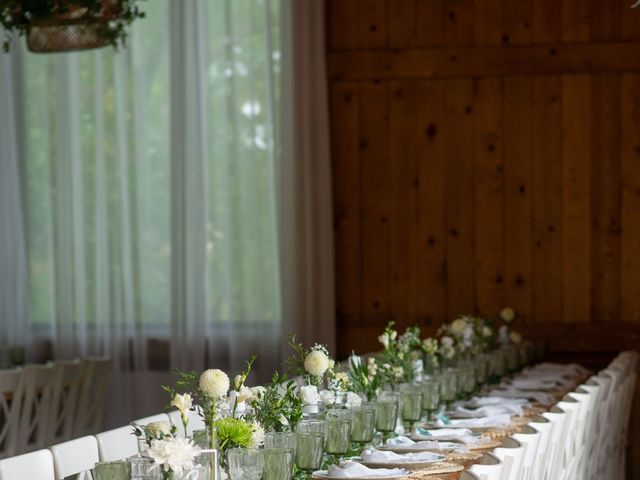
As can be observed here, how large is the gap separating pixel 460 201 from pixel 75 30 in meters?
2.90

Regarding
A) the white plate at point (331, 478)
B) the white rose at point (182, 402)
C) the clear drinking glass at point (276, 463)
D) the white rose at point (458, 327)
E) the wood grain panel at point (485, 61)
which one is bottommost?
the white rose at point (458, 327)

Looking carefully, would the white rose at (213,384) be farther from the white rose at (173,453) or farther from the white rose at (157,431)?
the white rose at (173,453)

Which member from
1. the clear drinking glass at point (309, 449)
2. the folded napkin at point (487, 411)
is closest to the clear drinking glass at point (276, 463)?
the clear drinking glass at point (309, 449)

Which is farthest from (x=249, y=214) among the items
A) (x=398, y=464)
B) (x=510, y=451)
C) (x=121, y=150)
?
(x=510, y=451)

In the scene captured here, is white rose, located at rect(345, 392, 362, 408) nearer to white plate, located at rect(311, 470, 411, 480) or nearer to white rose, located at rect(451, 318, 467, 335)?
white plate, located at rect(311, 470, 411, 480)

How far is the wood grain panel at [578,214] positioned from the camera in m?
7.70

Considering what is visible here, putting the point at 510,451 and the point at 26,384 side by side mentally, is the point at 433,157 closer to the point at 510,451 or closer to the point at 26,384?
the point at 26,384

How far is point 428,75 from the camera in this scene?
7.83 m

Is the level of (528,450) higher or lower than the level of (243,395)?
lower

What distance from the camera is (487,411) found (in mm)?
4680

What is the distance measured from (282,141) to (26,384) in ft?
8.19

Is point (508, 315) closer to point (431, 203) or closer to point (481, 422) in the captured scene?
point (431, 203)

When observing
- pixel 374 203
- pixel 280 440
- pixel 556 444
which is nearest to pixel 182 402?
pixel 280 440

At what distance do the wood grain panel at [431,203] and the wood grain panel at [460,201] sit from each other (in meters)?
0.05
